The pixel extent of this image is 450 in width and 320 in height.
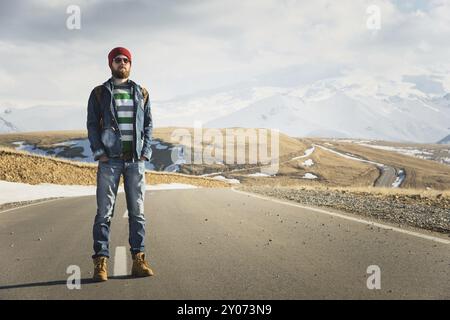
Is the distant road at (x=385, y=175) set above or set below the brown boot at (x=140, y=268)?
below

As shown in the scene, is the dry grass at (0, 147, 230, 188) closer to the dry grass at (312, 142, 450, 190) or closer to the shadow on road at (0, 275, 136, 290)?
the shadow on road at (0, 275, 136, 290)

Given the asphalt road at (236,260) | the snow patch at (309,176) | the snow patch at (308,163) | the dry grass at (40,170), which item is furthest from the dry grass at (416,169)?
the asphalt road at (236,260)

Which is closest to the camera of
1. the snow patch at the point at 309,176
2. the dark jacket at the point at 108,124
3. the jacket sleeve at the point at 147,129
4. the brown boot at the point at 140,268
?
the brown boot at the point at 140,268

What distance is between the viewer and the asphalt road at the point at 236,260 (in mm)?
4715

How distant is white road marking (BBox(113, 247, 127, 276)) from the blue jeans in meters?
0.31

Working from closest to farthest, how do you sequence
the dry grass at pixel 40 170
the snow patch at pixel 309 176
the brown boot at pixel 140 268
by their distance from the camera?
1. the brown boot at pixel 140 268
2. the dry grass at pixel 40 170
3. the snow patch at pixel 309 176

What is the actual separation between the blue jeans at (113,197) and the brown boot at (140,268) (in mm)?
78

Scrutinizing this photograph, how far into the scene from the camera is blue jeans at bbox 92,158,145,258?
548cm

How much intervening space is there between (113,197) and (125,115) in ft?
3.18

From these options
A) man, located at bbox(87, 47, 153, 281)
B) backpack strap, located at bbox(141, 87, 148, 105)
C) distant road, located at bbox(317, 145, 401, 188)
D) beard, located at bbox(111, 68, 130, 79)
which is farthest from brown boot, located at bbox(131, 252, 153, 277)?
distant road, located at bbox(317, 145, 401, 188)

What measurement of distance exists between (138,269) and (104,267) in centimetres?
37

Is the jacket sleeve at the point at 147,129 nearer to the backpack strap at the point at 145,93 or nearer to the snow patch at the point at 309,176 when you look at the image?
the backpack strap at the point at 145,93

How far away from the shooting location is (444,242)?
24.3 feet
